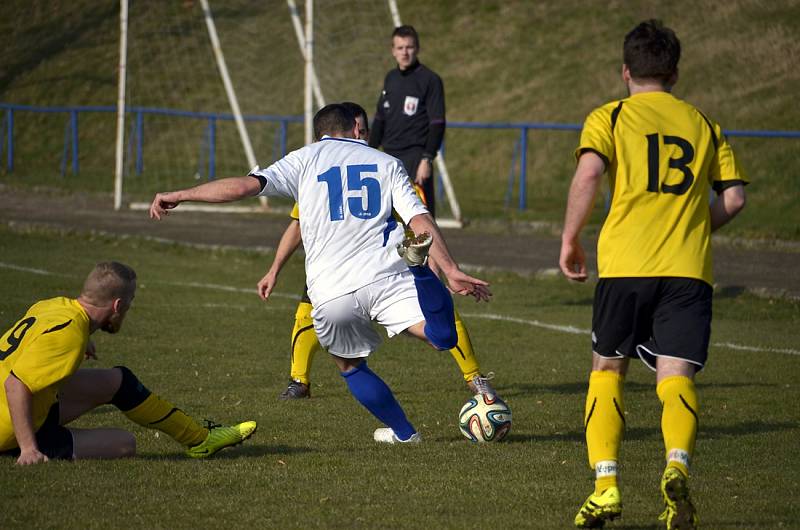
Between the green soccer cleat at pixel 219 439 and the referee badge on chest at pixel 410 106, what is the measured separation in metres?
5.62

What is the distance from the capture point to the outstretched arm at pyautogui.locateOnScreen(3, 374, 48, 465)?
5.98m

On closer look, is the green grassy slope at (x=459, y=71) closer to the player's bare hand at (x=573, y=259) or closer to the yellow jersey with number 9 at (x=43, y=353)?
the yellow jersey with number 9 at (x=43, y=353)

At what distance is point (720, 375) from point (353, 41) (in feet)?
47.8

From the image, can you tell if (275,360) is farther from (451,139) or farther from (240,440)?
(451,139)

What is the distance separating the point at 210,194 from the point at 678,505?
2.56 meters

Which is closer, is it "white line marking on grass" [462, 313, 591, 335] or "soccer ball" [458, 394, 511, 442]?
"soccer ball" [458, 394, 511, 442]

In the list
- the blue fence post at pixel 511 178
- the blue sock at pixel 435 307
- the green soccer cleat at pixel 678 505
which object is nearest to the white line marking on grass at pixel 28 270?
the blue sock at pixel 435 307

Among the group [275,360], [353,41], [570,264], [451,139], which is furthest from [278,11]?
[570,264]

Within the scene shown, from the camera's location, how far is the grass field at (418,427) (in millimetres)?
5625

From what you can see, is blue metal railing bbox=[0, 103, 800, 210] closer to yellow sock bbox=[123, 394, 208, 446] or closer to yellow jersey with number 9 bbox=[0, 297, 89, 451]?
yellow sock bbox=[123, 394, 208, 446]

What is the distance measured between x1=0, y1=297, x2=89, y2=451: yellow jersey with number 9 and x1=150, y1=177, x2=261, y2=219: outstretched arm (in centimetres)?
61

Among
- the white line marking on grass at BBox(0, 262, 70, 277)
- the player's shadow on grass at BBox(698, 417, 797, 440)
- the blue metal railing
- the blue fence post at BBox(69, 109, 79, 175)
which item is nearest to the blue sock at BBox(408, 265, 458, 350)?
the player's shadow on grass at BBox(698, 417, 797, 440)

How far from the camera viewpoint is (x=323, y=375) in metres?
9.82

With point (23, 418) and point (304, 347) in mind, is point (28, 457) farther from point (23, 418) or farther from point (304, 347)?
point (304, 347)
